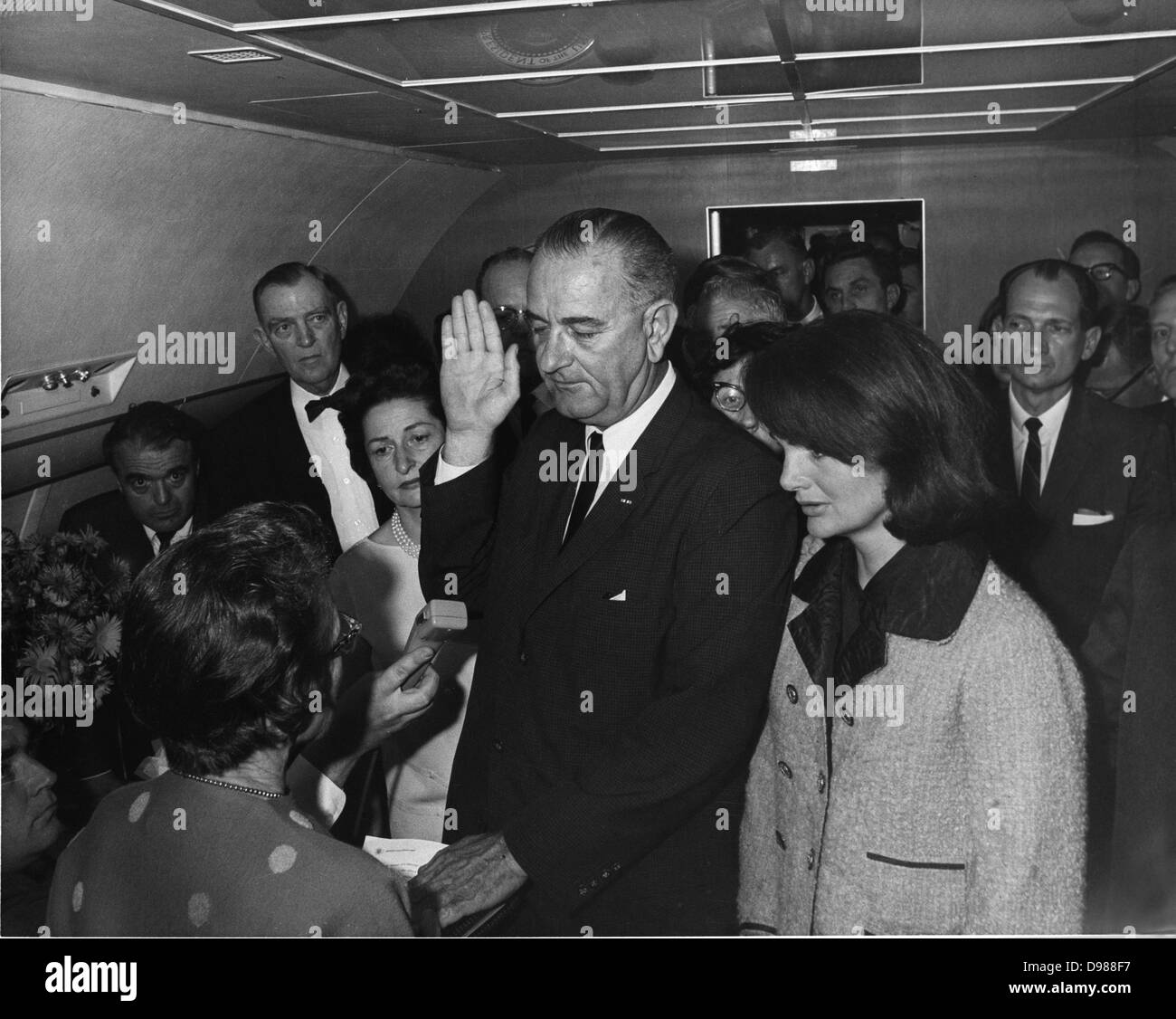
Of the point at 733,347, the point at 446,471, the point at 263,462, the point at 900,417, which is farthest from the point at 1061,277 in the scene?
the point at 263,462

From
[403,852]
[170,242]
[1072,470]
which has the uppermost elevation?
[170,242]

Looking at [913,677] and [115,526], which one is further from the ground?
[115,526]

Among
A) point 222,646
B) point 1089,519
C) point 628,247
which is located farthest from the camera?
point 1089,519

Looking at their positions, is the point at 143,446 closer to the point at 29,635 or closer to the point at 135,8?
the point at 29,635

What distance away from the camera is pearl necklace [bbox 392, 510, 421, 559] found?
2.22 m

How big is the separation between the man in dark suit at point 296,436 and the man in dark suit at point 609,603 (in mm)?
301

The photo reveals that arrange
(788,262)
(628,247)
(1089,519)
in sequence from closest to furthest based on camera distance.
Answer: (628,247) < (1089,519) < (788,262)

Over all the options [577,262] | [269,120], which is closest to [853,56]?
[577,262]

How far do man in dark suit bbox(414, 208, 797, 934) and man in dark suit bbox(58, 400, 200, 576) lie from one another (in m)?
0.57

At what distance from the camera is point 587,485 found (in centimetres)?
194

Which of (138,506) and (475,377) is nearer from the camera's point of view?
(475,377)

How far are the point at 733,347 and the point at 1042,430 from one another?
617mm

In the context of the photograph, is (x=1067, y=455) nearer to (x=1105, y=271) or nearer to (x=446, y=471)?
(x=1105, y=271)
